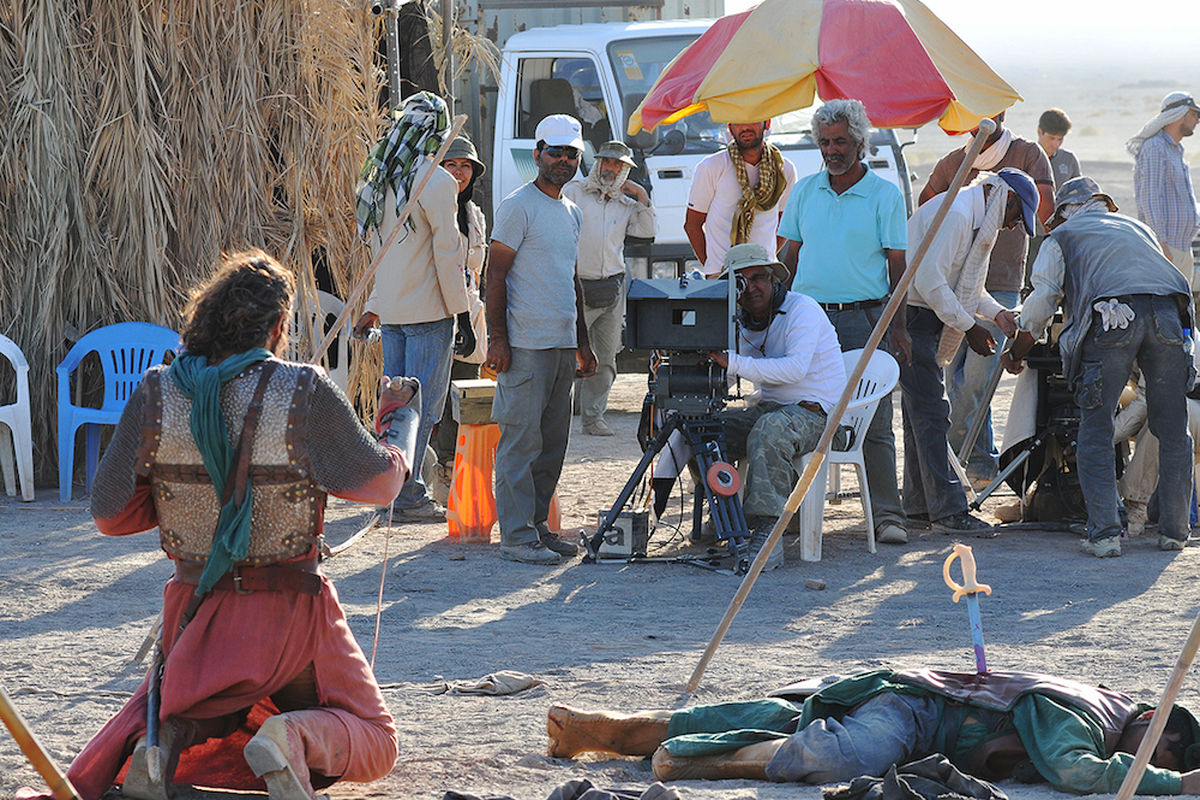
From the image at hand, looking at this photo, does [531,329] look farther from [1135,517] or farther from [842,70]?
[1135,517]

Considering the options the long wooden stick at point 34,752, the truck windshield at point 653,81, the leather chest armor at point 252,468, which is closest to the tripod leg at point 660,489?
the leather chest armor at point 252,468

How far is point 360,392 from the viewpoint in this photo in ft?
30.7

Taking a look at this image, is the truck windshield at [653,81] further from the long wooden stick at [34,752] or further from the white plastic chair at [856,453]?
the long wooden stick at [34,752]

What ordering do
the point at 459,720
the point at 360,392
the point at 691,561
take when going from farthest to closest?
the point at 360,392, the point at 691,561, the point at 459,720

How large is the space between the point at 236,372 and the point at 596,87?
7653mm

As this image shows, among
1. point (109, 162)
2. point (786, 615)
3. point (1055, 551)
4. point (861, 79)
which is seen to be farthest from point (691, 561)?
point (109, 162)

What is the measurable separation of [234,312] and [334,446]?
1.31 ft

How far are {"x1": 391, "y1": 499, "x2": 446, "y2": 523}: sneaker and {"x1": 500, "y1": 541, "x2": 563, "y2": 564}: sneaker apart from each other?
967 mm

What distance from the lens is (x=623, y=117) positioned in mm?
10664

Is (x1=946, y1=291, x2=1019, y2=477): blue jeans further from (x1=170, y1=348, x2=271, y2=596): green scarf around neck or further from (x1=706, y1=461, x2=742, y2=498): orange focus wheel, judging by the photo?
(x1=170, y1=348, x2=271, y2=596): green scarf around neck

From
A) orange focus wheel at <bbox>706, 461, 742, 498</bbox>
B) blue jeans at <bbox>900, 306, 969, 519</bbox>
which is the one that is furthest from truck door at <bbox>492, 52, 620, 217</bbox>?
orange focus wheel at <bbox>706, 461, 742, 498</bbox>

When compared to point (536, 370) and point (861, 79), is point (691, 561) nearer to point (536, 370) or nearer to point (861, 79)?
point (536, 370)

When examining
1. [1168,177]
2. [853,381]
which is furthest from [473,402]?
[1168,177]

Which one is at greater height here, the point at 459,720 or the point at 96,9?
the point at 96,9
